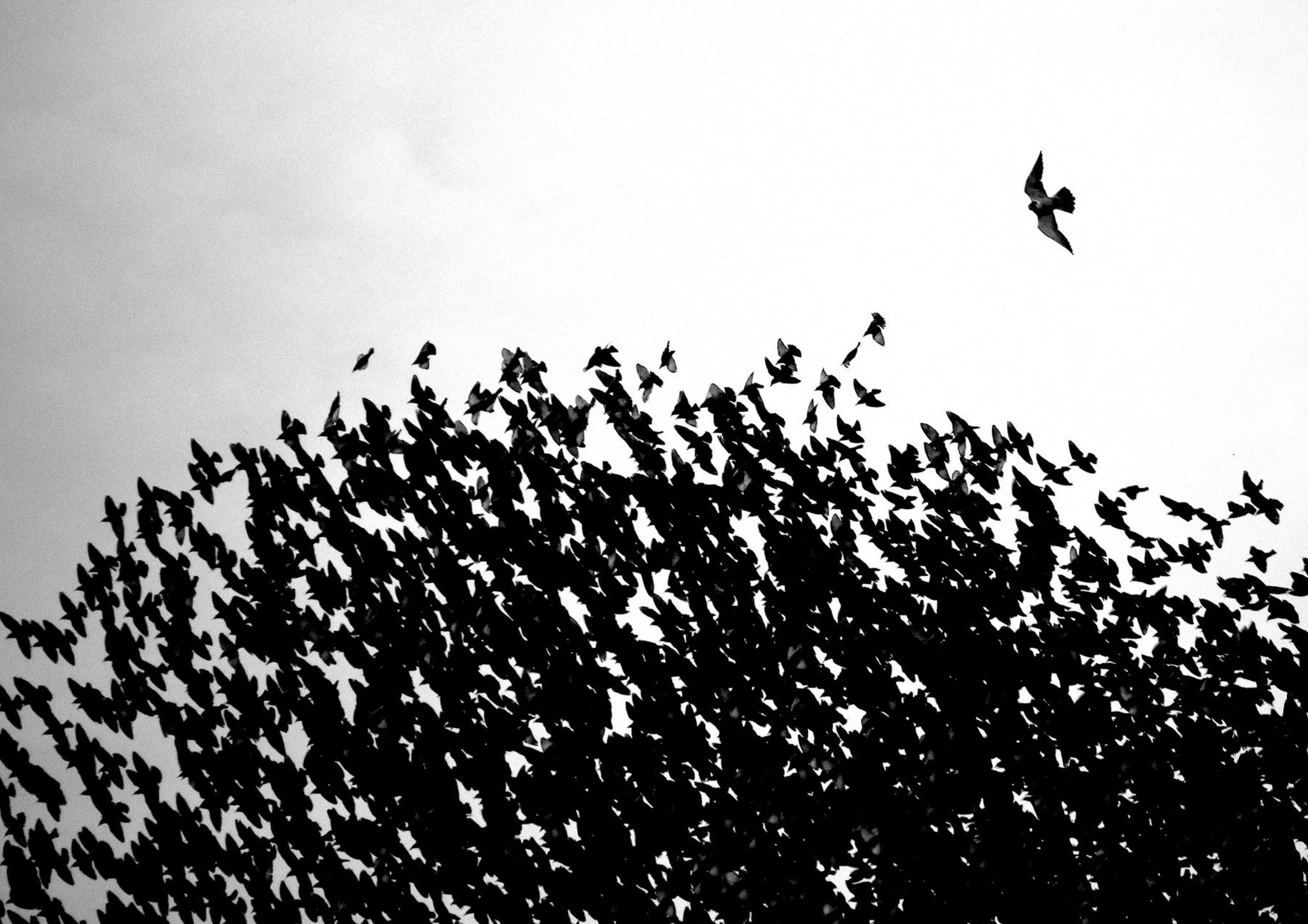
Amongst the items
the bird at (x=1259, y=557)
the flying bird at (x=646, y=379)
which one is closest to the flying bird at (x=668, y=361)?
the flying bird at (x=646, y=379)

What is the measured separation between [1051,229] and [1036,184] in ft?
1.11

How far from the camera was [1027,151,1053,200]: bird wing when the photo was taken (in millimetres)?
6129

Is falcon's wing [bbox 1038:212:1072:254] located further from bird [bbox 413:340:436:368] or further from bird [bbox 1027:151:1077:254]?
bird [bbox 413:340:436:368]

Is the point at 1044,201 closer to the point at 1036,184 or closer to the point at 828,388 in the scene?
the point at 1036,184

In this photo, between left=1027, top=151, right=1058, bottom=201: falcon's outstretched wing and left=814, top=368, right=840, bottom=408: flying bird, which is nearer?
left=1027, top=151, right=1058, bottom=201: falcon's outstretched wing

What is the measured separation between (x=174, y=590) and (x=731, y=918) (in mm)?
4970

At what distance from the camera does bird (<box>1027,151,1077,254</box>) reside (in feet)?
20.0

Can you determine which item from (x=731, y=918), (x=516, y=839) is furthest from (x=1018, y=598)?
(x=516, y=839)

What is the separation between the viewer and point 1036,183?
616cm

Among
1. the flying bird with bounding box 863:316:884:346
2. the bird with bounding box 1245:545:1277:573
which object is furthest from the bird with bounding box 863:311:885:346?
the bird with bounding box 1245:545:1277:573

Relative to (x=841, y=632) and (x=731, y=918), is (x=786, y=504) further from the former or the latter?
(x=731, y=918)

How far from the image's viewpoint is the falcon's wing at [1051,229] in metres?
5.99

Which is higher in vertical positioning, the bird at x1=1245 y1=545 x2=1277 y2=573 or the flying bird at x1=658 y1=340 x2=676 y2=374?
the flying bird at x1=658 y1=340 x2=676 y2=374

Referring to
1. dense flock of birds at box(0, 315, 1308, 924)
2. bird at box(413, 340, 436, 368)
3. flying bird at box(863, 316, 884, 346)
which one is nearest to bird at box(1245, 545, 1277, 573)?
dense flock of birds at box(0, 315, 1308, 924)
